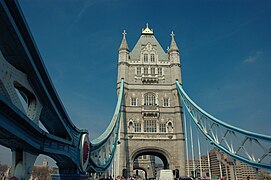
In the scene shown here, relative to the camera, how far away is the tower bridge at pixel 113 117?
754 centimetres

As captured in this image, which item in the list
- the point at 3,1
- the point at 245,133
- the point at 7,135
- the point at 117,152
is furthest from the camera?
the point at 117,152

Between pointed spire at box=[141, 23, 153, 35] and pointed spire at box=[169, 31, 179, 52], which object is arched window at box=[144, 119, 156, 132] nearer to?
pointed spire at box=[169, 31, 179, 52]

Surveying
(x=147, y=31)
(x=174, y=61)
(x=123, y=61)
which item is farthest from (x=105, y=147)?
(x=147, y=31)

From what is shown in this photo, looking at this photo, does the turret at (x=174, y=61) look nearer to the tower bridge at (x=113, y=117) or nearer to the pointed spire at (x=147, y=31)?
the tower bridge at (x=113, y=117)

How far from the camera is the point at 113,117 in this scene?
95.5 ft

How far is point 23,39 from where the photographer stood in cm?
773

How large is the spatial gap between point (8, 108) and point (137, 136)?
26.5 metres

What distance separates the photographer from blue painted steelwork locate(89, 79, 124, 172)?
1888 centimetres

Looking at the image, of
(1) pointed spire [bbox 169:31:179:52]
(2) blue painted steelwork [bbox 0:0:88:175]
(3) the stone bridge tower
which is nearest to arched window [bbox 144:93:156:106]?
(3) the stone bridge tower

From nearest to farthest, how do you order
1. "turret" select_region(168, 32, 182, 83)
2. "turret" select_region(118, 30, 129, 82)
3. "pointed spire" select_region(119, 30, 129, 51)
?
"turret" select_region(118, 30, 129, 82)
"turret" select_region(168, 32, 182, 83)
"pointed spire" select_region(119, 30, 129, 51)

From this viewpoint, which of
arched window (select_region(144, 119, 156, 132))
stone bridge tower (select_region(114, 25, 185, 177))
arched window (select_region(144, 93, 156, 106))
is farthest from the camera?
arched window (select_region(144, 93, 156, 106))

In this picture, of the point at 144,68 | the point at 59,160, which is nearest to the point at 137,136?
the point at 144,68

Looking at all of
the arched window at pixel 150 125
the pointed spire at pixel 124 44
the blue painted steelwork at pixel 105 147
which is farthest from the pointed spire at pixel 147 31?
the arched window at pixel 150 125

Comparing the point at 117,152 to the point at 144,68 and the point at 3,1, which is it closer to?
the point at 144,68
